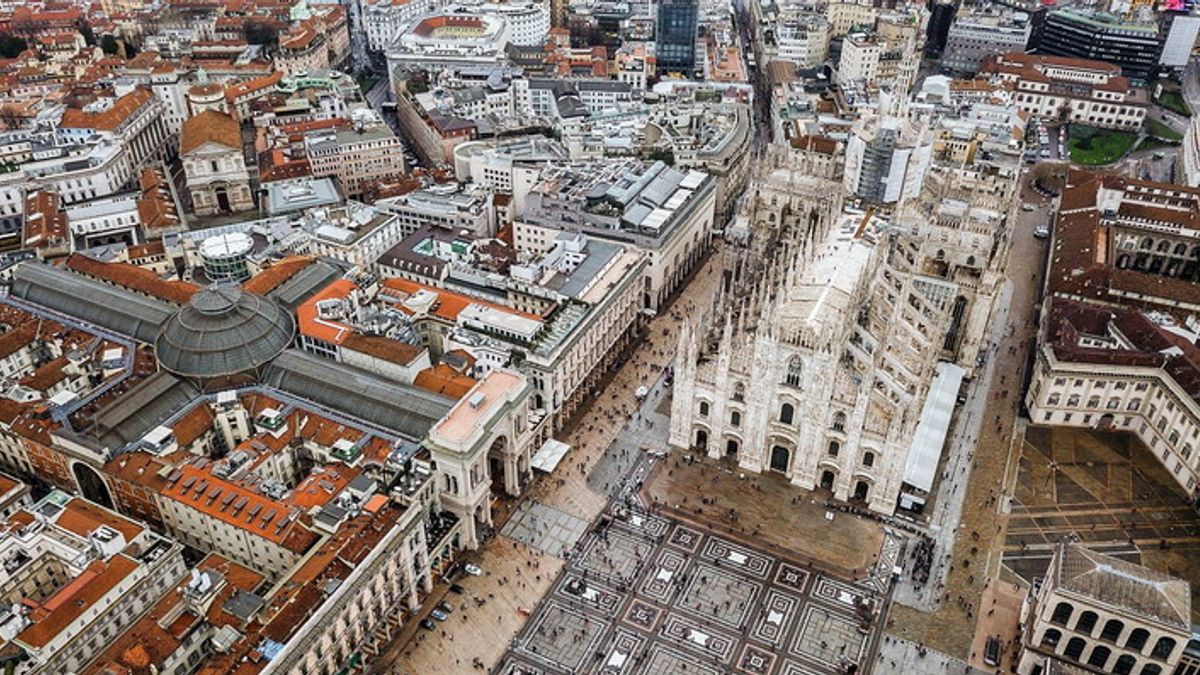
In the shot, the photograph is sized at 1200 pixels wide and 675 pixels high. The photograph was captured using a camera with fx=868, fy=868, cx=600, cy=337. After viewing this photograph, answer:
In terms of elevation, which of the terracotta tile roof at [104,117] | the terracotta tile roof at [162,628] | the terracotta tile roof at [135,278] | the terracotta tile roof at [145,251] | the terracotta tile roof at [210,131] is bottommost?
the terracotta tile roof at [162,628]

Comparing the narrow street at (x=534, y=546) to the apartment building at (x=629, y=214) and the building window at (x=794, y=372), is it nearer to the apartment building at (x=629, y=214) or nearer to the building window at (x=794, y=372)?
the apartment building at (x=629, y=214)

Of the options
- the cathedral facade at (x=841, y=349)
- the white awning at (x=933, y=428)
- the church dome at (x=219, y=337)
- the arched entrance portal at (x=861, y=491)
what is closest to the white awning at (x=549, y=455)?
the cathedral facade at (x=841, y=349)

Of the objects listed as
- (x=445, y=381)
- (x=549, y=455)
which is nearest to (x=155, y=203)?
(x=445, y=381)

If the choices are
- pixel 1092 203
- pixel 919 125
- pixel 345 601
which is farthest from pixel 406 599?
pixel 1092 203

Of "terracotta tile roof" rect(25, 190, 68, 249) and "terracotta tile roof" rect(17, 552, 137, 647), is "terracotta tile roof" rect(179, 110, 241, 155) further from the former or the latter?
"terracotta tile roof" rect(17, 552, 137, 647)

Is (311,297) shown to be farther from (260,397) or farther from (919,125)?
(919,125)

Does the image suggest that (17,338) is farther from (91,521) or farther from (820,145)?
(820,145)

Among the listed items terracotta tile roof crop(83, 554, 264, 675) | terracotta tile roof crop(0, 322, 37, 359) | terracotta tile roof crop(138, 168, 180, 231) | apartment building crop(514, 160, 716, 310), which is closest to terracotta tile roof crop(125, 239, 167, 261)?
terracotta tile roof crop(138, 168, 180, 231)
